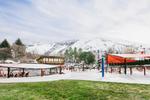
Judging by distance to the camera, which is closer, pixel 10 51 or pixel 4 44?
pixel 10 51

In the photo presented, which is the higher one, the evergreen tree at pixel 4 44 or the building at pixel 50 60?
the evergreen tree at pixel 4 44

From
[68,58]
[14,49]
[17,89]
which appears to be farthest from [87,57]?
[17,89]

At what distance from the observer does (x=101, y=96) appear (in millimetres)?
13602

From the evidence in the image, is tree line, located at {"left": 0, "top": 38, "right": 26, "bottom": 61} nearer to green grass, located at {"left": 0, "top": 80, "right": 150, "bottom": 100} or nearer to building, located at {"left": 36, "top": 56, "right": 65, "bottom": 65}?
building, located at {"left": 36, "top": 56, "right": 65, "bottom": 65}

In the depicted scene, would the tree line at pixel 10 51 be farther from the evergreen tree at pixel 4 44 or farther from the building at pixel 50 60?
the building at pixel 50 60

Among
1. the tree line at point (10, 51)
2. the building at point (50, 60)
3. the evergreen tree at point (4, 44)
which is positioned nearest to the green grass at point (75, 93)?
the tree line at point (10, 51)

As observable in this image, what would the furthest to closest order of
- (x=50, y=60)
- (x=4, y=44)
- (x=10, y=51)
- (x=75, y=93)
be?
(x=50, y=60) → (x=4, y=44) → (x=10, y=51) → (x=75, y=93)

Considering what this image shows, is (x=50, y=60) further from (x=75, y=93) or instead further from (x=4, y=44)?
(x=75, y=93)

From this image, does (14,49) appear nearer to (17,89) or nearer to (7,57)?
(7,57)

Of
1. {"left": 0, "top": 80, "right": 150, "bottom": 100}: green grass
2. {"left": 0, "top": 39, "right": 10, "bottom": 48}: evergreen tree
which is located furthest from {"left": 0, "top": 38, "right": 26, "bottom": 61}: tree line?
{"left": 0, "top": 80, "right": 150, "bottom": 100}: green grass

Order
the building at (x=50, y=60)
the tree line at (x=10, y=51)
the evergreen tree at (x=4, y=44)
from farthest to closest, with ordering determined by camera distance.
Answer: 1. the building at (x=50, y=60)
2. the evergreen tree at (x=4, y=44)
3. the tree line at (x=10, y=51)

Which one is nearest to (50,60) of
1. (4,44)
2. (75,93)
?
(4,44)

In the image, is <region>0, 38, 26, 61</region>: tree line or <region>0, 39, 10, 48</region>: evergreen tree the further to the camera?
<region>0, 39, 10, 48</region>: evergreen tree

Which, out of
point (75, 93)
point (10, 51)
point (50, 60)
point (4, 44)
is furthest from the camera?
point (50, 60)
